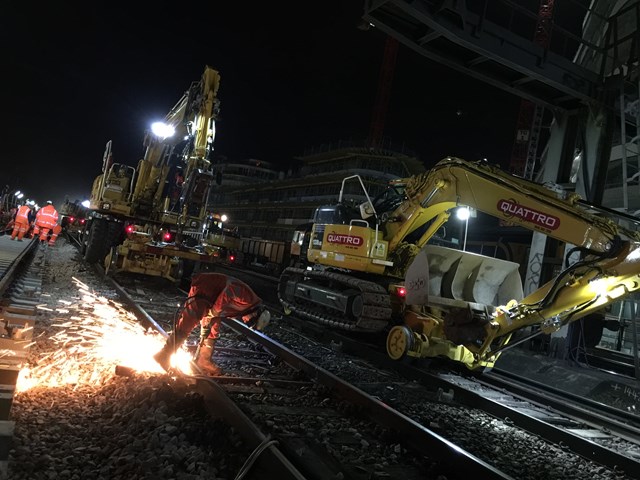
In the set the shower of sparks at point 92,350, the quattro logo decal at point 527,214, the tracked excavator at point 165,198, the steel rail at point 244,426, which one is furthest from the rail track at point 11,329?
the quattro logo decal at point 527,214

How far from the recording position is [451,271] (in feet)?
28.0

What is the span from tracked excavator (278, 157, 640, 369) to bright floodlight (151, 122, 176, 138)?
5.81 metres

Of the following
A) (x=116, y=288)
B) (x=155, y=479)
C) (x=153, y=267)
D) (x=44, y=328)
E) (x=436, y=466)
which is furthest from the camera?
(x=153, y=267)

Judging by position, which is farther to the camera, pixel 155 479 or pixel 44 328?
pixel 44 328

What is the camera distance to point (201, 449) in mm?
Result: 3652

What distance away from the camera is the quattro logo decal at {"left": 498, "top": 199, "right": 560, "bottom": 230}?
656cm

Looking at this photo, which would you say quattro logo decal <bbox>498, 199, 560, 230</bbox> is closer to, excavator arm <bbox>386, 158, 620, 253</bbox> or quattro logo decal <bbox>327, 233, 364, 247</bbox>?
excavator arm <bbox>386, 158, 620, 253</bbox>

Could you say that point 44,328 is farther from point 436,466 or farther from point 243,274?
point 243,274

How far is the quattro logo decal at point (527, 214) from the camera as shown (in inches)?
258

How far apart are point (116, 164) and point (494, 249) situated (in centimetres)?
1180

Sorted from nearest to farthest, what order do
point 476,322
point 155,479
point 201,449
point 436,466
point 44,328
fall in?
1. point 155,479
2. point 201,449
3. point 436,466
4. point 44,328
5. point 476,322

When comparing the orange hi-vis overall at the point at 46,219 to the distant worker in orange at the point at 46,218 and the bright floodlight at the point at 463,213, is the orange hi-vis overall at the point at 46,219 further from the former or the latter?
the bright floodlight at the point at 463,213

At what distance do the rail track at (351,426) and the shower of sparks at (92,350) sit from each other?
15.4 inches

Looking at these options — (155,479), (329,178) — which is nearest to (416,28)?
(155,479)
